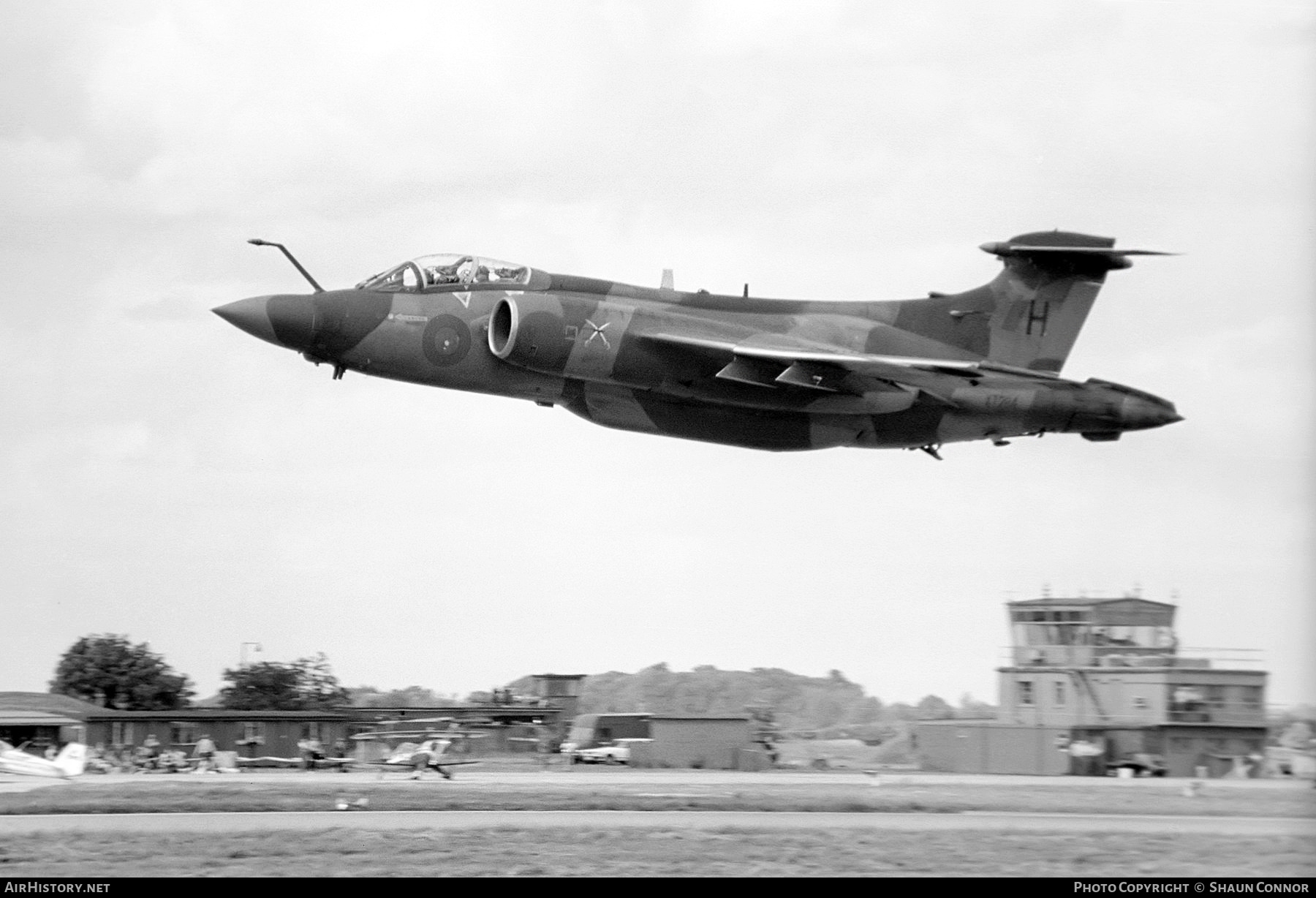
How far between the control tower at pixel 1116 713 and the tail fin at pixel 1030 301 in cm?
839

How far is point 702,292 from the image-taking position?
21109mm

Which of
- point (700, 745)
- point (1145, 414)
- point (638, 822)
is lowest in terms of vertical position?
point (638, 822)

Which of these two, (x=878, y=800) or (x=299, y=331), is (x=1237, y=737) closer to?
(x=878, y=800)

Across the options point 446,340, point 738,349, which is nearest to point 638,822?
point 738,349

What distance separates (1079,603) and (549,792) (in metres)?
15.4

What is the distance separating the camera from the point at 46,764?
24.1m

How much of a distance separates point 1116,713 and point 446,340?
16.7 m

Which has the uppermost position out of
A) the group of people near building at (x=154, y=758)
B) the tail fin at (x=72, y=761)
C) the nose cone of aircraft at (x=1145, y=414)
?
the nose cone of aircraft at (x=1145, y=414)

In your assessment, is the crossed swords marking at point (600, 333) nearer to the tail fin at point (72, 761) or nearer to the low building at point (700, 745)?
the tail fin at point (72, 761)

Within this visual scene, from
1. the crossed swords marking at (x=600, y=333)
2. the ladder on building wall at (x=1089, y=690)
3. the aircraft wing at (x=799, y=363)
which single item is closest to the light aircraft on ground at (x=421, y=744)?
the crossed swords marking at (x=600, y=333)

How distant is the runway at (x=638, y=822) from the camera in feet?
56.6

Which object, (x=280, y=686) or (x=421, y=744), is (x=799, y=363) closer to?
(x=421, y=744)

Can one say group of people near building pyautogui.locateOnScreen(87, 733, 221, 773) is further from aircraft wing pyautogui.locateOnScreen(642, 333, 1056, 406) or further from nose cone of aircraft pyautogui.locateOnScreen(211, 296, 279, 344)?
aircraft wing pyautogui.locateOnScreen(642, 333, 1056, 406)

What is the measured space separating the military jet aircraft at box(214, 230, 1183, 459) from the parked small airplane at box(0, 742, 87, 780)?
8.54m
